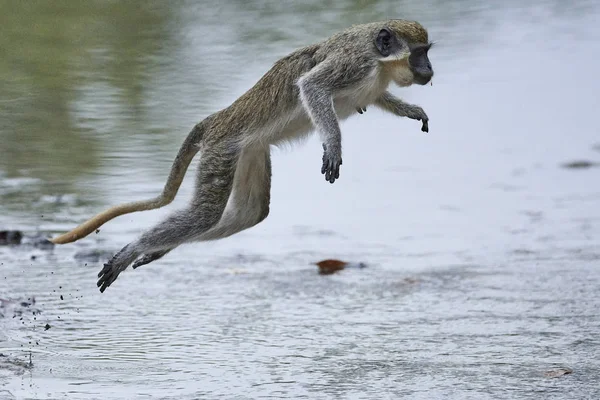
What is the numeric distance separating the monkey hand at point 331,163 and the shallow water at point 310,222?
92cm

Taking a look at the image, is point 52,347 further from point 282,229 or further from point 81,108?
point 81,108

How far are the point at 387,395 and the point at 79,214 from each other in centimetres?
441

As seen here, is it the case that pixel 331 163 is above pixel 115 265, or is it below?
above

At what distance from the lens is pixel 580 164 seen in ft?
40.2

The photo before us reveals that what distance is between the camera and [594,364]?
7.08 metres

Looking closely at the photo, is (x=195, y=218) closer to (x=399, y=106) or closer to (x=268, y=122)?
(x=268, y=122)

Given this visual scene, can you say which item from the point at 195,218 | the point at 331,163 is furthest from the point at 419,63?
the point at 195,218

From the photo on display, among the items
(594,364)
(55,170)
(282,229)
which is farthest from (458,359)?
(55,170)

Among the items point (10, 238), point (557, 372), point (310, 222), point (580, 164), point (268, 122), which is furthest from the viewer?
point (580, 164)

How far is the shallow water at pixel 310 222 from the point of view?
Answer: 718 centimetres

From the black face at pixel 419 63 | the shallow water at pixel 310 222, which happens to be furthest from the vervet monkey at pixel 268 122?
the shallow water at pixel 310 222

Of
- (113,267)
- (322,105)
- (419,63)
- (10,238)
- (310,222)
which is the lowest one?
(310,222)

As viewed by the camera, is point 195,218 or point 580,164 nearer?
point 195,218

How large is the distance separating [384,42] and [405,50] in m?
0.15
